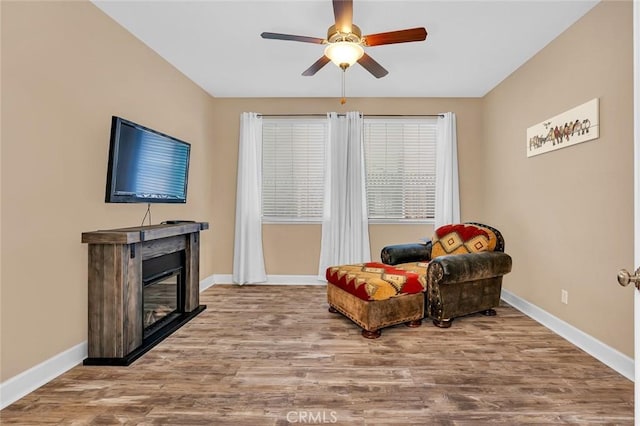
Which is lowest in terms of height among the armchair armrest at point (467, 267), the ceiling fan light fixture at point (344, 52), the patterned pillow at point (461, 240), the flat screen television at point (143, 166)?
the armchair armrest at point (467, 267)

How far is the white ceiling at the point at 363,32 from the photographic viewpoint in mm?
2393

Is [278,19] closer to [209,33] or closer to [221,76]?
[209,33]

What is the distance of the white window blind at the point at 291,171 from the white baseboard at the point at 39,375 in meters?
2.64

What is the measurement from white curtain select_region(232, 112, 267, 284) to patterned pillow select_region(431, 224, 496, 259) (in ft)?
7.76

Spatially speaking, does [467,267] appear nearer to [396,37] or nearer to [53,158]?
[396,37]

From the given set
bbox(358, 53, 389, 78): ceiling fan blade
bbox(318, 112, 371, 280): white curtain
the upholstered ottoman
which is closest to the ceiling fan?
bbox(358, 53, 389, 78): ceiling fan blade

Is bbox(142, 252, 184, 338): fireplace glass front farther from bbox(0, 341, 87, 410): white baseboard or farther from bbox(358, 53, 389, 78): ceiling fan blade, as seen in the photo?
bbox(358, 53, 389, 78): ceiling fan blade

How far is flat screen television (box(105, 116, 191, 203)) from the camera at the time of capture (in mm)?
2309

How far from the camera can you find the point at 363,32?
2.76 metres

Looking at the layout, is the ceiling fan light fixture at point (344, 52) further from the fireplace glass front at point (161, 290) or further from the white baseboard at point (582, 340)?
the white baseboard at point (582, 340)

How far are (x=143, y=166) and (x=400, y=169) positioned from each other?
10.6 ft

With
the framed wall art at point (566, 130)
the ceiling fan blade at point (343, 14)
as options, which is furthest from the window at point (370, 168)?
the ceiling fan blade at point (343, 14)

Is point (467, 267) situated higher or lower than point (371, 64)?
lower

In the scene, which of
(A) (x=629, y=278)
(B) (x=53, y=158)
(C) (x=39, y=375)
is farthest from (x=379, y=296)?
(B) (x=53, y=158)
